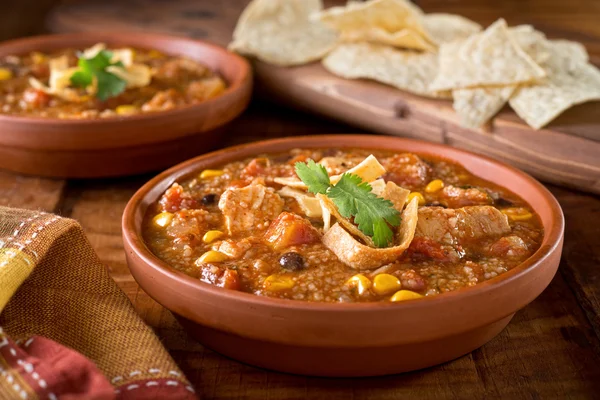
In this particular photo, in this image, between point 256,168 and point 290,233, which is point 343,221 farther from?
point 256,168

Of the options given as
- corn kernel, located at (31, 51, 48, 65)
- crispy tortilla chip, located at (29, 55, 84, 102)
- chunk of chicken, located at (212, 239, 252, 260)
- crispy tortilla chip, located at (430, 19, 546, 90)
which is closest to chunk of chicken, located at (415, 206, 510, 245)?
chunk of chicken, located at (212, 239, 252, 260)

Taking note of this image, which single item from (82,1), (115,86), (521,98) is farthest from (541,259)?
(82,1)

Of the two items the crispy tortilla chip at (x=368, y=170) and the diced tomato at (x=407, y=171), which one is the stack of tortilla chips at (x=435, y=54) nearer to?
the diced tomato at (x=407, y=171)

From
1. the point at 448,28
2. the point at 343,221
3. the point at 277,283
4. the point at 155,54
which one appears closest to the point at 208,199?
the point at 343,221

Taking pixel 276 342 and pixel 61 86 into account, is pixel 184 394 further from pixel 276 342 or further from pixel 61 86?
pixel 61 86

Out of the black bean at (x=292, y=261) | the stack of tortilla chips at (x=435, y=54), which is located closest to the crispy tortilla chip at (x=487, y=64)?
the stack of tortilla chips at (x=435, y=54)

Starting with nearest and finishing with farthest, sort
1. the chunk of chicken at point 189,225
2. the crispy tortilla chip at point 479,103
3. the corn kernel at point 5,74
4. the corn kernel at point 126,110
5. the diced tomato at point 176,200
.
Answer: the chunk of chicken at point 189,225, the diced tomato at point 176,200, the crispy tortilla chip at point 479,103, the corn kernel at point 126,110, the corn kernel at point 5,74
